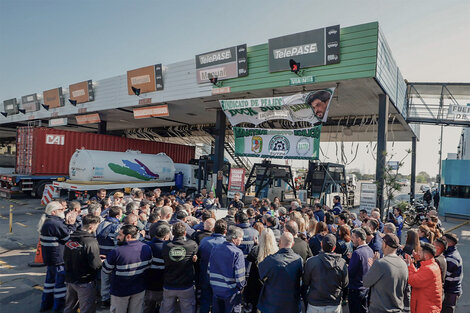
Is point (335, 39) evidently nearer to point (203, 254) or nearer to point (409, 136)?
point (203, 254)

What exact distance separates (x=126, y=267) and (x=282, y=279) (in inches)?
92.9

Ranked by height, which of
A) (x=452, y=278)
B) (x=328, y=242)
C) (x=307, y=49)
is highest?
(x=307, y=49)

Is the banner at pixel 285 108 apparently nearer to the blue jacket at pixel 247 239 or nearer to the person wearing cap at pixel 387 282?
the blue jacket at pixel 247 239

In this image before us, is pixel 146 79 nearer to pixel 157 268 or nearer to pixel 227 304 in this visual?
pixel 157 268

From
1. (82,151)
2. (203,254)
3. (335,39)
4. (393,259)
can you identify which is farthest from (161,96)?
(393,259)

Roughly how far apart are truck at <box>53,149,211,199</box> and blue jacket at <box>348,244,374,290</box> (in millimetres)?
13780

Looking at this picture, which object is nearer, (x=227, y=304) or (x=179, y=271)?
(x=227, y=304)

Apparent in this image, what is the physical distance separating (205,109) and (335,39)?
965cm

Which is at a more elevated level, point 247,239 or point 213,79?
point 213,79

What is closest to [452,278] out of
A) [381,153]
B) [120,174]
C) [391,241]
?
[391,241]

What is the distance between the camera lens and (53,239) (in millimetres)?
5195

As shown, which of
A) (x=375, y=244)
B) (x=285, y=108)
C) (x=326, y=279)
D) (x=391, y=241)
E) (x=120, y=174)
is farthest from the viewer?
(x=120, y=174)

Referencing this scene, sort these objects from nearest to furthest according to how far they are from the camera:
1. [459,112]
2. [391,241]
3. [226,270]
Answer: [391,241], [226,270], [459,112]

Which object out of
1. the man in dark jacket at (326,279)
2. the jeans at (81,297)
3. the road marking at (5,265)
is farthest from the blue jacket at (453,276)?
the road marking at (5,265)
